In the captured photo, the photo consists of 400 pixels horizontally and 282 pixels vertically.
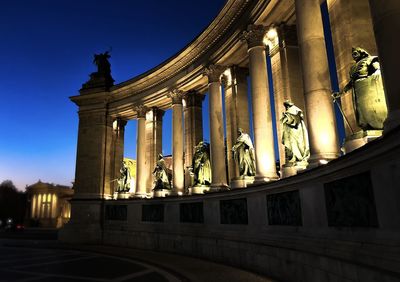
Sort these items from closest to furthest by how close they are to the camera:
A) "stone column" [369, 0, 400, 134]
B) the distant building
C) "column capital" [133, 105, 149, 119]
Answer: "stone column" [369, 0, 400, 134]
"column capital" [133, 105, 149, 119]
the distant building

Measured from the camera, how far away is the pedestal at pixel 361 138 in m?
11.1

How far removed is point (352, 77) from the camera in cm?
1178

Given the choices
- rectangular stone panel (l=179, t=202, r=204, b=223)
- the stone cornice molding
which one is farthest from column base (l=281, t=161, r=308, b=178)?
the stone cornice molding

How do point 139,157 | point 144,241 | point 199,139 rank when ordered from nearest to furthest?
point 144,241 → point 199,139 → point 139,157

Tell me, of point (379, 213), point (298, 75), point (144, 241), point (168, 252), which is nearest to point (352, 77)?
point (379, 213)

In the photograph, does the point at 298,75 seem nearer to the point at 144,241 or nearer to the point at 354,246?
the point at 354,246

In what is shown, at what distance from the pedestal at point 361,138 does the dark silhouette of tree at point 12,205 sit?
12336cm

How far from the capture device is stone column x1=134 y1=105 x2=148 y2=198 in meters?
34.0

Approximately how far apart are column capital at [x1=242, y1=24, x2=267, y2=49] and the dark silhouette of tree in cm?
11618

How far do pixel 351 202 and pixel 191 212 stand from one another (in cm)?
1620

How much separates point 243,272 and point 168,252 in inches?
434

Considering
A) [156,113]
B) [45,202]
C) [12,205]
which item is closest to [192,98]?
[156,113]

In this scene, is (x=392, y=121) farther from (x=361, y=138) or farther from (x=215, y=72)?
(x=215, y=72)

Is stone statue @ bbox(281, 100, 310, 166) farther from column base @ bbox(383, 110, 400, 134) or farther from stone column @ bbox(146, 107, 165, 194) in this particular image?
stone column @ bbox(146, 107, 165, 194)
